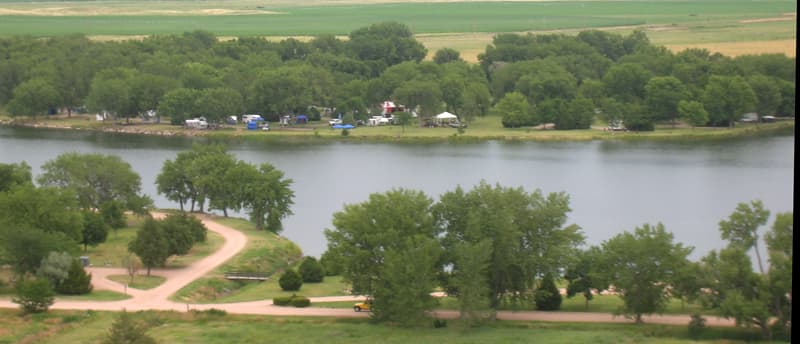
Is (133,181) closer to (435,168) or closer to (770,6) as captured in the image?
(435,168)

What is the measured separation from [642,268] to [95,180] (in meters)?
5.60

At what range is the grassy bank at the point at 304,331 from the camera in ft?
27.7

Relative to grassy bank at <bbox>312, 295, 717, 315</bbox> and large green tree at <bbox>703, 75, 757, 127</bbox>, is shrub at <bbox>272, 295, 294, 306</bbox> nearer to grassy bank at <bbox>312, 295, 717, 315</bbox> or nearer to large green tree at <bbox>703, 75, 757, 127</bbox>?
grassy bank at <bbox>312, 295, 717, 315</bbox>

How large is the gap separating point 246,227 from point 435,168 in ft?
14.5

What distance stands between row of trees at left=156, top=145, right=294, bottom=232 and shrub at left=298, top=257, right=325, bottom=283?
6.37 feet

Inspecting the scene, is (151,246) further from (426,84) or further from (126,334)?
(426,84)

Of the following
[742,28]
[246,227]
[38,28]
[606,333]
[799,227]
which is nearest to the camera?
[799,227]

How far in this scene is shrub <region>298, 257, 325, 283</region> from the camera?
34.0ft

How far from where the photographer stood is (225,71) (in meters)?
23.9

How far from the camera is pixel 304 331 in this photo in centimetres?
879

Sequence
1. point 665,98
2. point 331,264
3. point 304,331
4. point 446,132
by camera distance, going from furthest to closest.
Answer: point 665,98 < point 446,132 < point 331,264 < point 304,331

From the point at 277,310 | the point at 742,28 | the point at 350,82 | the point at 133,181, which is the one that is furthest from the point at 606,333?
the point at 742,28

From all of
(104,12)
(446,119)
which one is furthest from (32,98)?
→ (104,12)

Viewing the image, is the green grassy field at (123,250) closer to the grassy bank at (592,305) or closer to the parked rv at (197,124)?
the grassy bank at (592,305)
